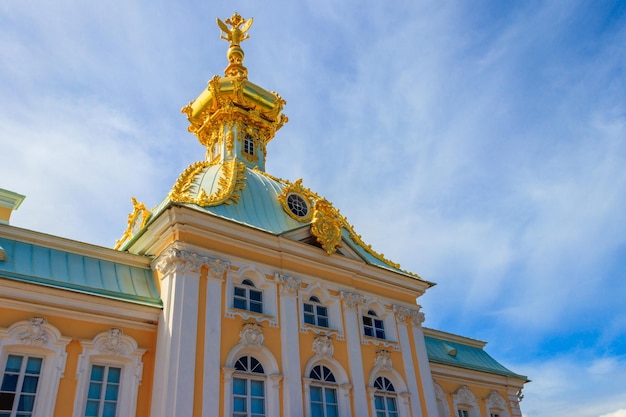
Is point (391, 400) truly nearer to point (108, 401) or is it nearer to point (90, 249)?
point (108, 401)

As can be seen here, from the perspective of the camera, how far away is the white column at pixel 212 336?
14.3 metres

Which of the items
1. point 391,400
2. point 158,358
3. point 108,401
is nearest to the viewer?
point 108,401

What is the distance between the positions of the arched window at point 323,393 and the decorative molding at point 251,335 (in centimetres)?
213

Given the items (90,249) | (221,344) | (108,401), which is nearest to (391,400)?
(221,344)

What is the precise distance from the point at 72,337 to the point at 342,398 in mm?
8046

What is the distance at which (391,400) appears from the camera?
1866 cm

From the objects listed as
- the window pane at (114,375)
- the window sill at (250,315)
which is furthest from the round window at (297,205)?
the window pane at (114,375)

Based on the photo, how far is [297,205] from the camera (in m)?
21.5

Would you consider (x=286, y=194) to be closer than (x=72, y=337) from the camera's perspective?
No

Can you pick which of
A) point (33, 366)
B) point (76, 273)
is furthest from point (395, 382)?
point (33, 366)

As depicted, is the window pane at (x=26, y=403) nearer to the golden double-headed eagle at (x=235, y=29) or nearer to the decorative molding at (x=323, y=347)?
the decorative molding at (x=323, y=347)

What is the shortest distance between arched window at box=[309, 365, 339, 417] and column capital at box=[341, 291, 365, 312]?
98.3 inches

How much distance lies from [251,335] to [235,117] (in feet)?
43.3

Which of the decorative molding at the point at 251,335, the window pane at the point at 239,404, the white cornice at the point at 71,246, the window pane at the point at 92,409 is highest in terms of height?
the white cornice at the point at 71,246
